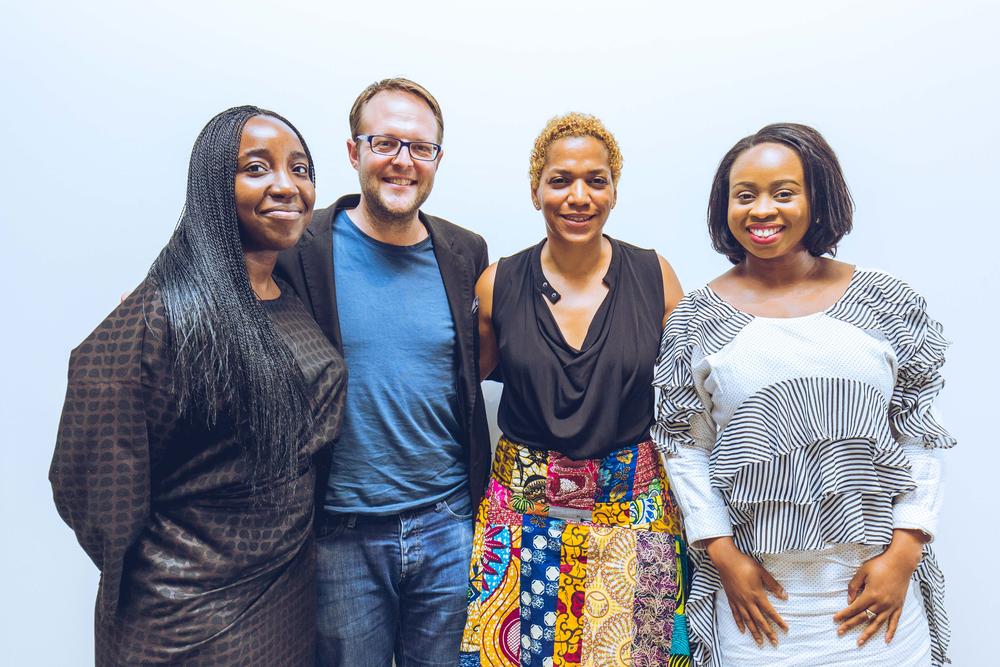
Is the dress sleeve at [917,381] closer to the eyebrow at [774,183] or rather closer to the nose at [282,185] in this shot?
the eyebrow at [774,183]

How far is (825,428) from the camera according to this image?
129 cm

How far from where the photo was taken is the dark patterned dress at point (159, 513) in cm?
111

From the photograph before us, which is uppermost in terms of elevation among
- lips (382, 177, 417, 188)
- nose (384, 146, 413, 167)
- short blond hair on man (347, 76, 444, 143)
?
short blond hair on man (347, 76, 444, 143)

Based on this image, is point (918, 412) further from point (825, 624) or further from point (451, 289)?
point (451, 289)

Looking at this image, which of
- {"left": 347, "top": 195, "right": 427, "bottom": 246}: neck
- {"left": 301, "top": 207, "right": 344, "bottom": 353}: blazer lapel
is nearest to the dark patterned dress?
{"left": 301, "top": 207, "right": 344, "bottom": 353}: blazer lapel

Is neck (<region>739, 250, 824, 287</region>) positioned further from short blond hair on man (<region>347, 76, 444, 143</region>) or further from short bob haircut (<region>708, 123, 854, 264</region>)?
short blond hair on man (<region>347, 76, 444, 143</region>)

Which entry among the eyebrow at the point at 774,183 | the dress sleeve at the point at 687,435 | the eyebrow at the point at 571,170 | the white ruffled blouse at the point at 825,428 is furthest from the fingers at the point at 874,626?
the eyebrow at the point at 571,170

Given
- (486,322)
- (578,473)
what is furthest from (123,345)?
(578,473)

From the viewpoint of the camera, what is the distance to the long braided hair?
1153mm

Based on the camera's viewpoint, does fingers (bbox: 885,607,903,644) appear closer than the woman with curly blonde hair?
Yes

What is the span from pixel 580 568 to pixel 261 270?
995mm

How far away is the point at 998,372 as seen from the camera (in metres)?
1.93

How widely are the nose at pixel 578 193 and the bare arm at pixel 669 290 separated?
12.1 inches

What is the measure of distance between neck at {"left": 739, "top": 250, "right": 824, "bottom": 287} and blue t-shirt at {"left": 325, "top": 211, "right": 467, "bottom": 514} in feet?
2.53
